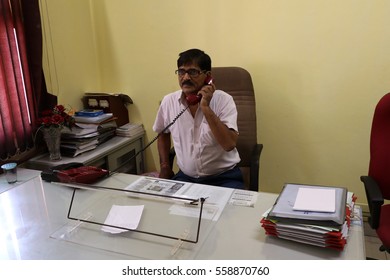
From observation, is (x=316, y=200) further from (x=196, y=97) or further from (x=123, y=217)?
(x=196, y=97)

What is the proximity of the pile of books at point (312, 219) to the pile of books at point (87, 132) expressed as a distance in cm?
144

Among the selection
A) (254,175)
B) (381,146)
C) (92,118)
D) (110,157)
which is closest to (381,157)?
(381,146)

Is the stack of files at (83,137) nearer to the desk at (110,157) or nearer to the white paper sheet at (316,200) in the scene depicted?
the desk at (110,157)

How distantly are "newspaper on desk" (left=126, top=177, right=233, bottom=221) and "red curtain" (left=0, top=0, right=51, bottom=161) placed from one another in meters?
0.95

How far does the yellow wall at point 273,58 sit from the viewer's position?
1.97 m

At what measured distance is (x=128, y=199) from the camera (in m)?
1.28

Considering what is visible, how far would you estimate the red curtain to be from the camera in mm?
1812

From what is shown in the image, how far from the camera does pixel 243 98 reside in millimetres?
1991

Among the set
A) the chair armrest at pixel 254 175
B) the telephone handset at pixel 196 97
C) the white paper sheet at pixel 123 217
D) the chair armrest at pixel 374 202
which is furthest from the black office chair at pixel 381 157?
the white paper sheet at pixel 123 217

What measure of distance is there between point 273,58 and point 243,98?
40 centimetres

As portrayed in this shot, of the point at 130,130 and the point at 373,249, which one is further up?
the point at 130,130

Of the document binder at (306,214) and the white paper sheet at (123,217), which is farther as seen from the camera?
the white paper sheet at (123,217)

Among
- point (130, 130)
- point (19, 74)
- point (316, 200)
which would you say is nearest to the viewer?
point (316, 200)
